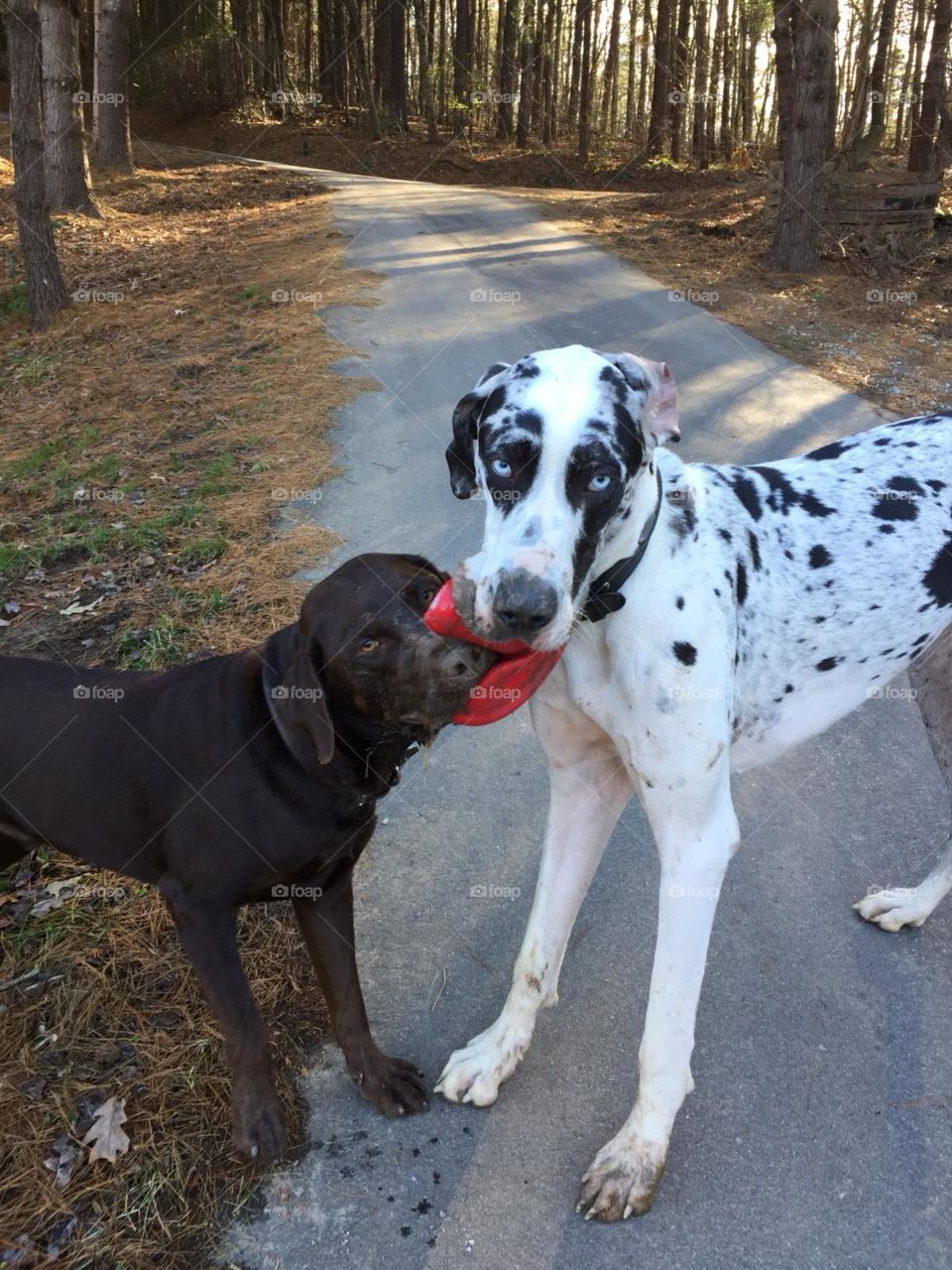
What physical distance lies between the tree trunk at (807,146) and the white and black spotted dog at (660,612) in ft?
37.4

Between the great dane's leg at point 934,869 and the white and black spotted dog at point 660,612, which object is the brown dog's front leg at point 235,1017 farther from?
the great dane's leg at point 934,869

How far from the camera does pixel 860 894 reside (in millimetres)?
3559

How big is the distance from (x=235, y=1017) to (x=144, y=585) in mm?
3373

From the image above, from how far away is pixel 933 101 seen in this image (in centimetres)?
1705

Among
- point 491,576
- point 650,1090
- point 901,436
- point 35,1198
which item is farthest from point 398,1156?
point 901,436

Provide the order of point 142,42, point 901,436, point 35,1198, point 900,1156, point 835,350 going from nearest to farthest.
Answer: point 35,1198 < point 900,1156 < point 901,436 < point 835,350 < point 142,42

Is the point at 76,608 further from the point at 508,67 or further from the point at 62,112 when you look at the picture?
the point at 508,67

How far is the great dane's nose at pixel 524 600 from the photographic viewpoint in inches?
84.4

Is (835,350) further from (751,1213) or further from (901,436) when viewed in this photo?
(751,1213)

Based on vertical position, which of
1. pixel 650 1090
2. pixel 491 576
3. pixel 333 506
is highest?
pixel 491 576

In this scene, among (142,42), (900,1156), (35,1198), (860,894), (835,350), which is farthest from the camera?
(142,42)

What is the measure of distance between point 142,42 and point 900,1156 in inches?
1538

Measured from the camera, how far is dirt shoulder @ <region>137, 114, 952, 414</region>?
9.89 m

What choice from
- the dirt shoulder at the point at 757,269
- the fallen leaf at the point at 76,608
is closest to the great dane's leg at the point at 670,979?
the fallen leaf at the point at 76,608
